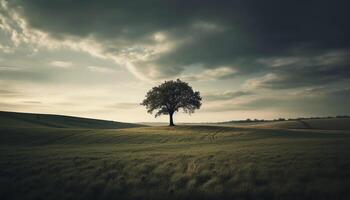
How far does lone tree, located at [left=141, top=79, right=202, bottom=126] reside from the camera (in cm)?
6331

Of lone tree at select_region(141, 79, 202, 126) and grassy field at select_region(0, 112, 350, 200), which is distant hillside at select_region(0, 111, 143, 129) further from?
grassy field at select_region(0, 112, 350, 200)

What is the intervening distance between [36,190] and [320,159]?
→ 18849 millimetres

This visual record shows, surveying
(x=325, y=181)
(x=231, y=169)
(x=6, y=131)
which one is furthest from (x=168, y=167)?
(x=6, y=131)

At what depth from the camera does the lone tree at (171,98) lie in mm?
63312

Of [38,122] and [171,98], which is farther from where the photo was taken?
[38,122]

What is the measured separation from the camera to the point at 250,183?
547 inches

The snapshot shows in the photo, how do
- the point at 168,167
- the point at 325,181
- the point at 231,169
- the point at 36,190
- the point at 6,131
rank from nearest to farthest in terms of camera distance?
the point at 325,181, the point at 36,190, the point at 231,169, the point at 168,167, the point at 6,131

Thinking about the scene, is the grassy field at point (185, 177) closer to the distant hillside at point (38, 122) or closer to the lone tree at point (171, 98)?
the lone tree at point (171, 98)

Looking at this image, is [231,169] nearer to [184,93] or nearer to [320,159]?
[320,159]

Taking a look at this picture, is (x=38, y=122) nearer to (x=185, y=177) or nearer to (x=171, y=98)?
(x=171, y=98)

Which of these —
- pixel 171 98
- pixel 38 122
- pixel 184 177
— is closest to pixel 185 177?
pixel 184 177

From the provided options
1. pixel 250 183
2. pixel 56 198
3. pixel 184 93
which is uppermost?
pixel 184 93

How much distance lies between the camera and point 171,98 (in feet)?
209

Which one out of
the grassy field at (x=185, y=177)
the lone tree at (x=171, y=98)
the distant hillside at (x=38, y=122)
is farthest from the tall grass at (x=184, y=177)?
the distant hillside at (x=38, y=122)
